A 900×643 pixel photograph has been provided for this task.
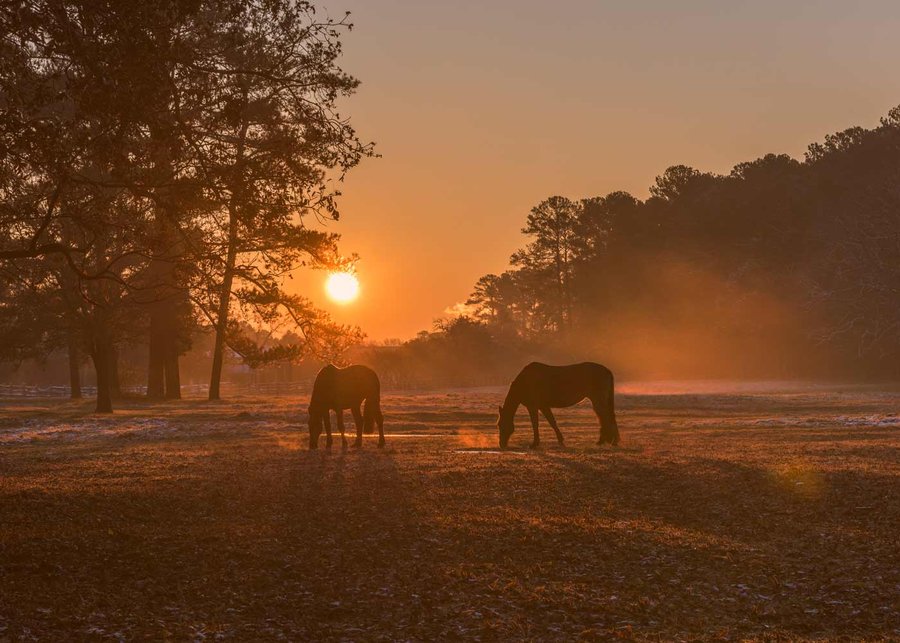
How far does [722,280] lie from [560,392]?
79.5 metres

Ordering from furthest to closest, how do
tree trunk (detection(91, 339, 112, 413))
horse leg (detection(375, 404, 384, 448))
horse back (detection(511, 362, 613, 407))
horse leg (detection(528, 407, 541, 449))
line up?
1. tree trunk (detection(91, 339, 112, 413))
2. horse back (detection(511, 362, 613, 407))
3. horse leg (detection(528, 407, 541, 449))
4. horse leg (detection(375, 404, 384, 448))

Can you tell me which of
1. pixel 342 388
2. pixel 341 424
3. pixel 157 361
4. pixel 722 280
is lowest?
pixel 341 424

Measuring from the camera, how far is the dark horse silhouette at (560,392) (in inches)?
1014

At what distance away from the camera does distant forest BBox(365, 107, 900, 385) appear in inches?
3388

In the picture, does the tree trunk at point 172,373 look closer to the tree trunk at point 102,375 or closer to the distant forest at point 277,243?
the distant forest at point 277,243

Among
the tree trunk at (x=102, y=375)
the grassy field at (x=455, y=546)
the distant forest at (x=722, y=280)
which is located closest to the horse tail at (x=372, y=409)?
the grassy field at (x=455, y=546)

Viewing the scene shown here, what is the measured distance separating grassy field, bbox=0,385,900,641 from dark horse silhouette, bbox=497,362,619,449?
3.33 metres

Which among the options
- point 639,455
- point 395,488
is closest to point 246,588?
point 395,488

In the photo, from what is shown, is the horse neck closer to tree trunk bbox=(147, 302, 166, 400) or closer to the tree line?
the tree line

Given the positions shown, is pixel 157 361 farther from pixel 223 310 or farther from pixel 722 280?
pixel 722 280

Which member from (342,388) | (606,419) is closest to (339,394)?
(342,388)

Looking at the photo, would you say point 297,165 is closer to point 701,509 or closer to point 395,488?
point 395,488

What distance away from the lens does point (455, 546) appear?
41.5ft

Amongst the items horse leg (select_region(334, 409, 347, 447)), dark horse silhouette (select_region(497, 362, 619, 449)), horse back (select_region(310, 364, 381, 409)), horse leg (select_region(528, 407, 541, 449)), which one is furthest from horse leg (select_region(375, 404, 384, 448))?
horse leg (select_region(528, 407, 541, 449))
